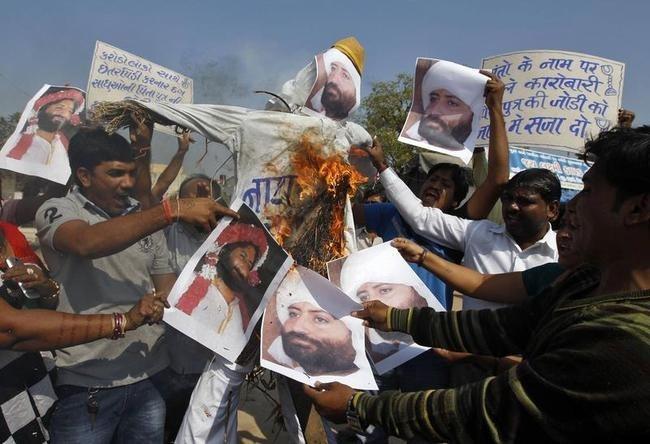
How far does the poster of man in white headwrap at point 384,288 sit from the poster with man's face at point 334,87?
2.62 feet

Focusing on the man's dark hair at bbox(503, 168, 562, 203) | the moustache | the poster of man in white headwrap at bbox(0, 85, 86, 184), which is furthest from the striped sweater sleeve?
the poster of man in white headwrap at bbox(0, 85, 86, 184)

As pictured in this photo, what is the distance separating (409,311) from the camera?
2096 millimetres

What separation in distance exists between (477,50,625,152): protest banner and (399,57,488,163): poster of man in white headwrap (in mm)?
2109

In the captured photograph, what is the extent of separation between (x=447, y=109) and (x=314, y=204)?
1010 mm

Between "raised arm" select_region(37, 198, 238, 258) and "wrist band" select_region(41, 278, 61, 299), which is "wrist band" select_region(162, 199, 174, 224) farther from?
"wrist band" select_region(41, 278, 61, 299)

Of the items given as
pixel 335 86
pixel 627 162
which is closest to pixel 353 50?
pixel 335 86

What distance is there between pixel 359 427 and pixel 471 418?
1.49 feet

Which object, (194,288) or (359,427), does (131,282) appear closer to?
(194,288)

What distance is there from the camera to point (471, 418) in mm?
1324

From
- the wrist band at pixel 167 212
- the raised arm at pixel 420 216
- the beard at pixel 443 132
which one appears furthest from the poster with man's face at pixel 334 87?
the wrist band at pixel 167 212

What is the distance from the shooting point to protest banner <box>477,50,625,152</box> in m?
4.77

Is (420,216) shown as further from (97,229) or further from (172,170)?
(97,229)

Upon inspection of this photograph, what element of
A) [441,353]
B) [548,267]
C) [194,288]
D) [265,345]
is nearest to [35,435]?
[194,288]

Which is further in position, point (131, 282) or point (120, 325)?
point (131, 282)
